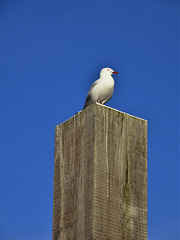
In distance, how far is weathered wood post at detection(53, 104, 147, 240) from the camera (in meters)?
4.02

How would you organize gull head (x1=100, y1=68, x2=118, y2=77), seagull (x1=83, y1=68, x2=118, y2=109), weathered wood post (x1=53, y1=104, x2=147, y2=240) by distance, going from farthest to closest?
gull head (x1=100, y1=68, x2=118, y2=77) < seagull (x1=83, y1=68, x2=118, y2=109) < weathered wood post (x1=53, y1=104, x2=147, y2=240)

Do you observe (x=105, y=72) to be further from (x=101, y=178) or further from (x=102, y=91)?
(x=101, y=178)

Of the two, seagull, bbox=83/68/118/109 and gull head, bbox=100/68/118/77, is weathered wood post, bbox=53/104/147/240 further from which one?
gull head, bbox=100/68/118/77

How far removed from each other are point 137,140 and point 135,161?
0.70 ft

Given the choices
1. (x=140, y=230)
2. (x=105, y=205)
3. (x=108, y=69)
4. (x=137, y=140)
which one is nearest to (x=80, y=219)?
(x=105, y=205)

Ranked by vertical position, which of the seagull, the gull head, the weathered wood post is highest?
the gull head

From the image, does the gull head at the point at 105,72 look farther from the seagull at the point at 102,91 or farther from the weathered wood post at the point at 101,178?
the weathered wood post at the point at 101,178

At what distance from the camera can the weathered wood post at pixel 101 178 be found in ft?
13.2

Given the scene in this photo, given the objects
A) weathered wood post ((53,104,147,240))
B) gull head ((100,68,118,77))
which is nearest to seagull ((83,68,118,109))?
gull head ((100,68,118,77))

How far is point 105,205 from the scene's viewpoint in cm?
402

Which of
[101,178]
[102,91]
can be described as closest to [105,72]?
[102,91]

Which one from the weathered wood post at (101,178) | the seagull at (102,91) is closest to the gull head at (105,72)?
the seagull at (102,91)

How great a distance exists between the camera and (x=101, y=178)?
4.10m

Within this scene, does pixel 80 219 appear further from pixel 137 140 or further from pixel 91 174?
pixel 137 140
